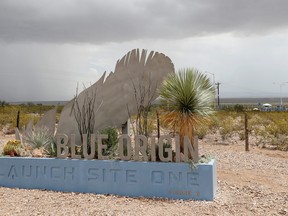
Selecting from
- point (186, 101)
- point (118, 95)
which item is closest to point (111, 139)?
point (118, 95)

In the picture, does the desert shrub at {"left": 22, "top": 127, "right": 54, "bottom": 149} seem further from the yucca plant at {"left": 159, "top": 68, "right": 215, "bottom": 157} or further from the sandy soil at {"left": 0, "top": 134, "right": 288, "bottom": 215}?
the yucca plant at {"left": 159, "top": 68, "right": 215, "bottom": 157}

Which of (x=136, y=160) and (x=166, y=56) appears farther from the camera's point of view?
(x=166, y=56)

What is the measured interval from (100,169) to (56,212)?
165 cm

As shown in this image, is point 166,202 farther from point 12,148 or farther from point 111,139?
point 12,148

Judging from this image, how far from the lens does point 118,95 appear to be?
9883 mm

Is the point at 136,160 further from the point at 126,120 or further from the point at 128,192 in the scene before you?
the point at 126,120

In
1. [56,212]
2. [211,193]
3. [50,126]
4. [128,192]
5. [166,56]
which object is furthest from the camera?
[50,126]

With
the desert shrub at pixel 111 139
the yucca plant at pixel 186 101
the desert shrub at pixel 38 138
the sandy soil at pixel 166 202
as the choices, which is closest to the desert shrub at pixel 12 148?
the desert shrub at pixel 38 138

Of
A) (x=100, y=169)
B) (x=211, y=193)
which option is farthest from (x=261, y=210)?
(x=100, y=169)

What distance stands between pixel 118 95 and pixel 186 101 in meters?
2.33

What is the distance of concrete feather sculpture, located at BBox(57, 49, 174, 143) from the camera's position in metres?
9.52

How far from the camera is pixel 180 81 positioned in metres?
8.24

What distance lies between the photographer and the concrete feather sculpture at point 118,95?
9.52 metres

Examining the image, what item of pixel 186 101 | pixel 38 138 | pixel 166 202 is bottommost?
pixel 166 202
